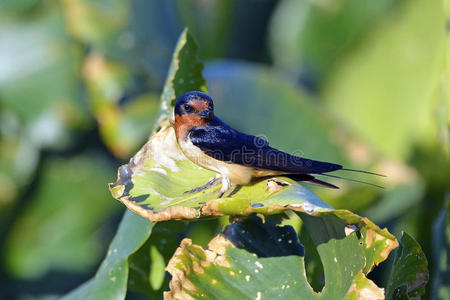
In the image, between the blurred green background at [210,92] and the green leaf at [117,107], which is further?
the green leaf at [117,107]

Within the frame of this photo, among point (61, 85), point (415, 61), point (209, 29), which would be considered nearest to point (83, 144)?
point (61, 85)

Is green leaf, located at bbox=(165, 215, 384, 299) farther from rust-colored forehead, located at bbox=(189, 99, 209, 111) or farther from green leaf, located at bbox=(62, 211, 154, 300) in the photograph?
rust-colored forehead, located at bbox=(189, 99, 209, 111)

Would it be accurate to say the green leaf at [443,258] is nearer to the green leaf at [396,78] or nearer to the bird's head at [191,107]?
the bird's head at [191,107]

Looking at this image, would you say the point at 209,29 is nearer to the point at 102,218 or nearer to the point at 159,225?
the point at 102,218

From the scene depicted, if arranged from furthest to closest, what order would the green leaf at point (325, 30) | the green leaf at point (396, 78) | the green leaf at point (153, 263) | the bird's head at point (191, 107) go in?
the green leaf at point (325, 30) → the green leaf at point (396, 78) → the green leaf at point (153, 263) → the bird's head at point (191, 107)

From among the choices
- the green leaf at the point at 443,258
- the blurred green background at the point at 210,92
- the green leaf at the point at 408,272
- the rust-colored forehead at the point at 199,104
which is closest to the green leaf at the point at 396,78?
the blurred green background at the point at 210,92

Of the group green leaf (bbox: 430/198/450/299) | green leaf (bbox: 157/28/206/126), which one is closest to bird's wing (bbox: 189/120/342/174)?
green leaf (bbox: 157/28/206/126)
